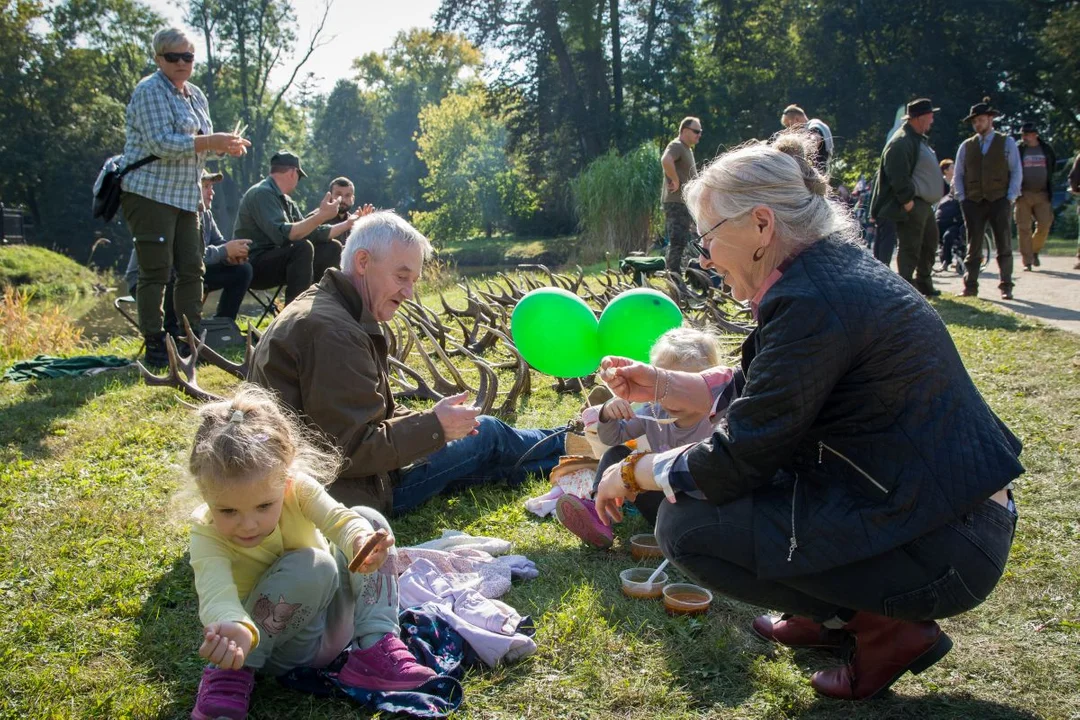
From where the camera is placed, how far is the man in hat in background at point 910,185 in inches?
332

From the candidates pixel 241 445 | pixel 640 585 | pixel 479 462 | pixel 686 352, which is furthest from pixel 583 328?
pixel 241 445

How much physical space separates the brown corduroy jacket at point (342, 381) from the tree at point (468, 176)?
2931 cm

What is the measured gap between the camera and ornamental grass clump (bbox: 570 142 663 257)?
18.0 m

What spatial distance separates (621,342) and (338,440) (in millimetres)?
1651

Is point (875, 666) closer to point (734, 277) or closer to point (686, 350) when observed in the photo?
point (734, 277)

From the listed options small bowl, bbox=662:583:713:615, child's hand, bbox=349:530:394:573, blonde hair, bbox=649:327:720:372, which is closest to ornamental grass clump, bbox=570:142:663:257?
blonde hair, bbox=649:327:720:372

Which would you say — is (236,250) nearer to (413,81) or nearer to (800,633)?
(800,633)

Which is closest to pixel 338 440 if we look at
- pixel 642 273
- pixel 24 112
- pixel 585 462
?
pixel 585 462

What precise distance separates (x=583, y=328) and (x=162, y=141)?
3.35 meters

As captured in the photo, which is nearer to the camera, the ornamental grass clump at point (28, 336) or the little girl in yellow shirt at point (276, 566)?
the little girl in yellow shirt at point (276, 566)

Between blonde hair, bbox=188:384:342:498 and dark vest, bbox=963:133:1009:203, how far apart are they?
29.9 ft

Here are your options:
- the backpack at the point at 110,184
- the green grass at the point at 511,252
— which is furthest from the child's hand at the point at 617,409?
the green grass at the point at 511,252

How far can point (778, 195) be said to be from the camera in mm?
2096

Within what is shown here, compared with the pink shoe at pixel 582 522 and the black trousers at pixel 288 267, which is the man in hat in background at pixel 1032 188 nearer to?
the black trousers at pixel 288 267
